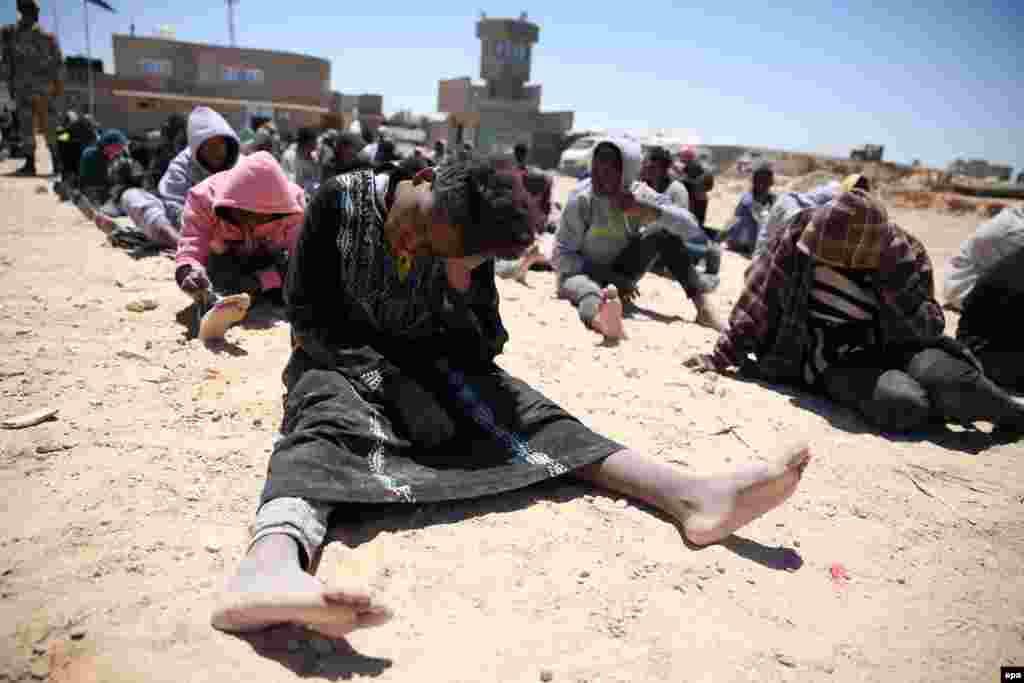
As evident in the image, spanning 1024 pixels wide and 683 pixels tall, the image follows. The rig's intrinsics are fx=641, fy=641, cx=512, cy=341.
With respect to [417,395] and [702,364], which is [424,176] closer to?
[417,395]

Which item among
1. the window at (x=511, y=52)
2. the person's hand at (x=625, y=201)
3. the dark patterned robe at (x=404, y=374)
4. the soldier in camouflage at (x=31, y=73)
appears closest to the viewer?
the dark patterned robe at (x=404, y=374)

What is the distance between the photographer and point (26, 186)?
938 centimetres

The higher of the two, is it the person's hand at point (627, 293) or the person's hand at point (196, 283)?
the person's hand at point (196, 283)

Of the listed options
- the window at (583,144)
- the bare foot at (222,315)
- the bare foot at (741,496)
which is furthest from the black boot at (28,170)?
the window at (583,144)

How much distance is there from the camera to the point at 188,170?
205 inches

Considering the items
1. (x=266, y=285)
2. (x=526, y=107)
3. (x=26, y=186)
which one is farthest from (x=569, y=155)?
(x=266, y=285)

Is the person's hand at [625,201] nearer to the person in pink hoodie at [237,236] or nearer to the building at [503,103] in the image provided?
the person in pink hoodie at [237,236]

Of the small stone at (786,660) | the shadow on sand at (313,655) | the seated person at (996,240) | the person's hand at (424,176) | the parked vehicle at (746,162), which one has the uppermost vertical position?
the parked vehicle at (746,162)

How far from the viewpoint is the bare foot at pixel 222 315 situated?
3.34 metres

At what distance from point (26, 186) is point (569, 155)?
747 inches

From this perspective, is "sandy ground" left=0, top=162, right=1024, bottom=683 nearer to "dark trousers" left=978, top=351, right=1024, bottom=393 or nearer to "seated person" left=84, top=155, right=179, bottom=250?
"dark trousers" left=978, top=351, right=1024, bottom=393

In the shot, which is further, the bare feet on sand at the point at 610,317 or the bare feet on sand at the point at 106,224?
the bare feet on sand at the point at 106,224

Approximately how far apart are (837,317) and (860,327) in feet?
0.41

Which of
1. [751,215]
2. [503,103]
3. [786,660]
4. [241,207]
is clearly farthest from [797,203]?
[503,103]
